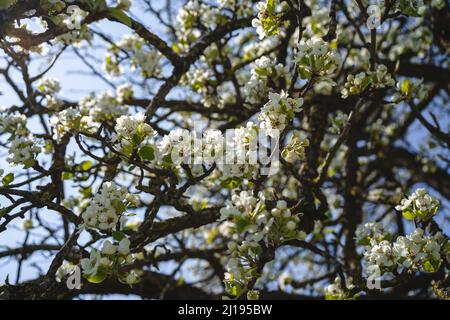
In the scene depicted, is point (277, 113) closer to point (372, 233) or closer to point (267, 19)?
point (267, 19)

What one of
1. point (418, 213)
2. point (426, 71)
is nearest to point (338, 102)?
point (426, 71)

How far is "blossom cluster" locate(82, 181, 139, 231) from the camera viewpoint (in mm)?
2373

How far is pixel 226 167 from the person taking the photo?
2.56 m

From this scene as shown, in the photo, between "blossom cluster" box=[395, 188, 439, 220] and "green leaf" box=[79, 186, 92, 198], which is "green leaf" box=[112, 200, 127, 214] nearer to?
"blossom cluster" box=[395, 188, 439, 220]

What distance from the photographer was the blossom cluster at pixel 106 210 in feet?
7.79

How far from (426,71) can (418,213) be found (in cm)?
391

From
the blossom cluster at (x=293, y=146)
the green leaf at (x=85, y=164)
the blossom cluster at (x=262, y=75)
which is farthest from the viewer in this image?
the green leaf at (x=85, y=164)

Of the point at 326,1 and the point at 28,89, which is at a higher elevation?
the point at 326,1

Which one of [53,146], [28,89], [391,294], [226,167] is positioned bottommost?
[391,294]

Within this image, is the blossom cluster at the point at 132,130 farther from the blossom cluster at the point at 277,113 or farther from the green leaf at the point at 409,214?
the green leaf at the point at 409,214

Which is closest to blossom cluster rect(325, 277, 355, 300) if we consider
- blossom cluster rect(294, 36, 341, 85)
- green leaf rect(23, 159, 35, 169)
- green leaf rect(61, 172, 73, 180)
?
blossom cluster rect(294, 36, 341, 85)

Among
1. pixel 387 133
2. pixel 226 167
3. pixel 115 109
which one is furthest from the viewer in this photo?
pixel 387 133

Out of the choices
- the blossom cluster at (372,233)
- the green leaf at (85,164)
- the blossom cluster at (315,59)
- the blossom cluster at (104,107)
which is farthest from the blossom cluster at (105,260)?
the blossom cluster at (104,107)
